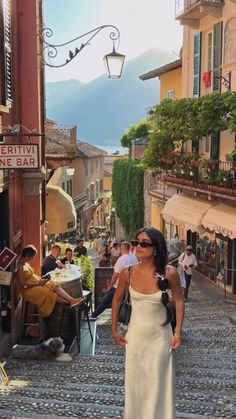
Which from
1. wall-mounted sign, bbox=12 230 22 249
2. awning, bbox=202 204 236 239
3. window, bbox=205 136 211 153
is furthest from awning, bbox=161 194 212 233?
wall-mounted sign, bbox=12 230 22 249

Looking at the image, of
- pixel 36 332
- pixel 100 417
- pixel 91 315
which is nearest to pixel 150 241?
pixel 100 417

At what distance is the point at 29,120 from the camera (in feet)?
40.3

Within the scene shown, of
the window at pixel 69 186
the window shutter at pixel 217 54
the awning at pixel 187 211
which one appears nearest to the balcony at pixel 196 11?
the window shutter at pixel 217 54

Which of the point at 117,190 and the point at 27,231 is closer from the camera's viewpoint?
the point at 27,231

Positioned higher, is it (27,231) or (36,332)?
(27,231)

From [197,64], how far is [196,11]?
1.94 meters

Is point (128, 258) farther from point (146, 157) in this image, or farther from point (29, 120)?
point (146, 157)

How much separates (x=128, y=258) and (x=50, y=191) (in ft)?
25.7

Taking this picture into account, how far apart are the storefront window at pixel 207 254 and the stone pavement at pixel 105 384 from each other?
8862mm

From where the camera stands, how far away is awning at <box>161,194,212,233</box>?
1800 cm

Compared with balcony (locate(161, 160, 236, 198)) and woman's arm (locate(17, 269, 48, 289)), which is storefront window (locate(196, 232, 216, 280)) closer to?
Answer: balcony (locate(161, 160, 236, 198))

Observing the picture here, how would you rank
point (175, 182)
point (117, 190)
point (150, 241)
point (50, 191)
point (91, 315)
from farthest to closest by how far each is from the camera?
point (117, 190) → point (175, 182) → point (50, 191) → point (91, 315) → point (150, 241)

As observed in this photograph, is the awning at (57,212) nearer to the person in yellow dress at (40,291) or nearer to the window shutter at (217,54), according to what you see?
the window shutter at (217,54)

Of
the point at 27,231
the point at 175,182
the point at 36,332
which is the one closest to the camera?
the point at 36,332
